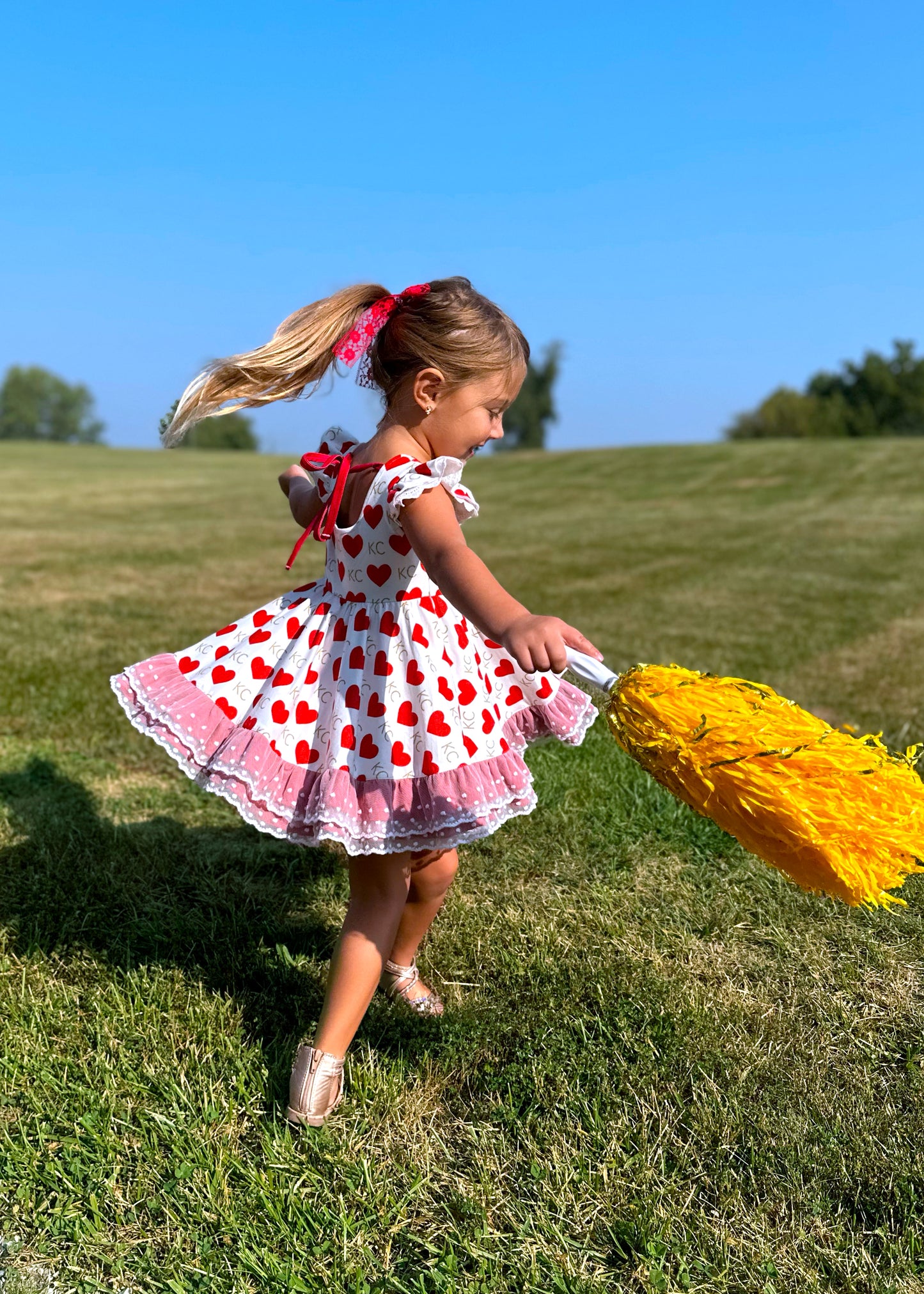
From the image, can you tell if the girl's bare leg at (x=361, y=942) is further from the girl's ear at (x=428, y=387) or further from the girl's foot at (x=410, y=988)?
the girl's ear at (x=428, y=387)

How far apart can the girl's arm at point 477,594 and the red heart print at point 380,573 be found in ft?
0.69

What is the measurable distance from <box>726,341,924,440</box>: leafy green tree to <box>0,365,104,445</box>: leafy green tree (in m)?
52.7

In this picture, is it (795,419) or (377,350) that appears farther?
(795,419)

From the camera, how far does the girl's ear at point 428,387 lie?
8.53 ft

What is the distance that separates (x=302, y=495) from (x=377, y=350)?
→ 48 cm

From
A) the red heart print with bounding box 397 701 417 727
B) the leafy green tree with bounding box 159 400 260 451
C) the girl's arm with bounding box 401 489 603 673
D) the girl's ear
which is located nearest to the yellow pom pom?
the girl's arm with bounding box 401 489 603 673

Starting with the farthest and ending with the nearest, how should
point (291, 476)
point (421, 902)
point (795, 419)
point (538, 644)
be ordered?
point (795, 419) → point (291, 476) → point (421, 902) → point (538, 644)

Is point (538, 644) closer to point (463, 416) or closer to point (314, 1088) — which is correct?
point (463, 416)

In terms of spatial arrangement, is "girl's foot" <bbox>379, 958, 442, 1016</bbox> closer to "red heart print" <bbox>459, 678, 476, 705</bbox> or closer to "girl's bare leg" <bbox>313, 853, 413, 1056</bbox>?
"girl's bare leg" <bbox>313, 853, 413, 1056</bbox>

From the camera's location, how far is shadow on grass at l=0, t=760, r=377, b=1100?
2.93 m

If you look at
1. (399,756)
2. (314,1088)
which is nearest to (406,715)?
(399,756)

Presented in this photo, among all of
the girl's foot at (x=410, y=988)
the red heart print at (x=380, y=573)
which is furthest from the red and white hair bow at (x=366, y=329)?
the girl's foot at (x=410, y=988)

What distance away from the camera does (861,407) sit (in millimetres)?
68625

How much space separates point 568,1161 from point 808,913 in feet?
4.42
